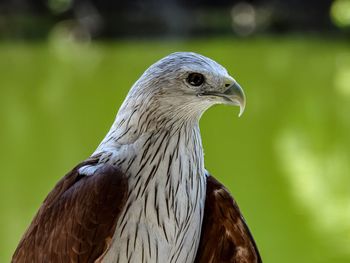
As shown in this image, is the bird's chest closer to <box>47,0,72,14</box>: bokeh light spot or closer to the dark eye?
the dark eye

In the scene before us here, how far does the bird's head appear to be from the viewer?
1827 millimetres

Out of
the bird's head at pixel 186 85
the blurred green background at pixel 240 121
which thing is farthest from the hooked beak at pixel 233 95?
the blurred green background at pixel 240 121

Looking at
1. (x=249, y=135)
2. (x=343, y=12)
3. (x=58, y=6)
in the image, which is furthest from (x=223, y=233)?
(x=58, y=6)

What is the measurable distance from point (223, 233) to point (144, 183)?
0.83ft

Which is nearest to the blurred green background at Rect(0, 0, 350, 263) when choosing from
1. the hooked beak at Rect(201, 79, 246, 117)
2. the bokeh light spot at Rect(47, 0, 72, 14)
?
A: the bokeh light spot at Rect(47, 0, 72, 14)

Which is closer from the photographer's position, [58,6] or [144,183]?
[144,183]

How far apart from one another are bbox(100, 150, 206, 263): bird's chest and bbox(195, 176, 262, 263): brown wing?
0.30 feet

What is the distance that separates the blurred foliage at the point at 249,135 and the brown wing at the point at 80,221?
10.6ft

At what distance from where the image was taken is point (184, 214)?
6.17 feet

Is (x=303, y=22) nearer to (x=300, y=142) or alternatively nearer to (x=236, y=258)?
(x=300, y=142)

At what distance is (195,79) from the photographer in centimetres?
184

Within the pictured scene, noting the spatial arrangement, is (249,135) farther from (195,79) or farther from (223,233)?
(195,79)

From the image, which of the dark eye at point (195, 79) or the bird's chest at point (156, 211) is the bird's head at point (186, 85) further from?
the bird's chest at point (156, 211)

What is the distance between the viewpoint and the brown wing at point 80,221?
70.8 inches
